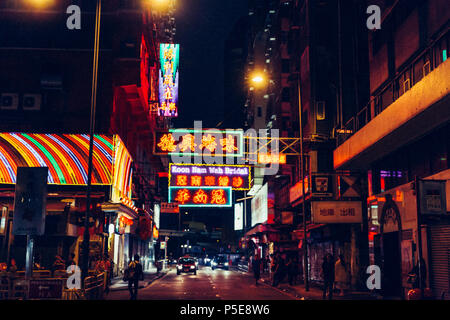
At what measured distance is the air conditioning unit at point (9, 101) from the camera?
29.2m

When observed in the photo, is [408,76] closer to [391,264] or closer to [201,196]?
[391,264]

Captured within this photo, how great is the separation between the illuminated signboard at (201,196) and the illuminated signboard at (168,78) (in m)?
14.9

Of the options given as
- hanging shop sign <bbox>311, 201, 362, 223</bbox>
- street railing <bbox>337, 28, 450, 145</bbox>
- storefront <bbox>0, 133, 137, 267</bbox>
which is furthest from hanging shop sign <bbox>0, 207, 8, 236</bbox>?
street railing <bbox>337, 28, 450, 145</bbox>

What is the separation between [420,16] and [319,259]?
21312mm

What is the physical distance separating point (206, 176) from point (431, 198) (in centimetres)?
2050

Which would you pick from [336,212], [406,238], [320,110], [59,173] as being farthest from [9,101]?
[406,238]

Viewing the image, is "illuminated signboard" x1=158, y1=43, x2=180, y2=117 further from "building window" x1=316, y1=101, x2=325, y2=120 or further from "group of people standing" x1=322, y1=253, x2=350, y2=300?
"group of people standing" x1=322, y1=253, x2=350, y2=300

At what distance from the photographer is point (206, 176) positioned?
32.6 m

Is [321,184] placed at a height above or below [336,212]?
above

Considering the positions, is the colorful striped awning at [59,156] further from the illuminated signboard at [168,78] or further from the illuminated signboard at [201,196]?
the illuminated signboard at [168,78]

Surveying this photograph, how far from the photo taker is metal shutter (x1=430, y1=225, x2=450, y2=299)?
61.4ft
